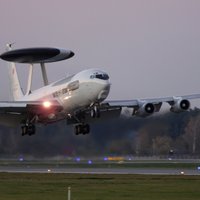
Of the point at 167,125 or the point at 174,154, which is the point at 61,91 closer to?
the point at 167,125

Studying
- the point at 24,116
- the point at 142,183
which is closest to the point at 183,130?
the point at 24,116

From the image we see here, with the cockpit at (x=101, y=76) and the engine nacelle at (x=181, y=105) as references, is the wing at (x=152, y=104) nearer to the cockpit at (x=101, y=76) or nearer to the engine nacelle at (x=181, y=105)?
the engine nacelle at (x=181, y=105)

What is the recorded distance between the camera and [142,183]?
52344 mm

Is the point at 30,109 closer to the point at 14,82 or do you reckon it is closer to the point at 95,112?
the point at 95,112

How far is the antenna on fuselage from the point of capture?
253ft

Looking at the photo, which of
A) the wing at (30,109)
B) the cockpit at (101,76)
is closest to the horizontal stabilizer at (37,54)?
the wing at (30,109)

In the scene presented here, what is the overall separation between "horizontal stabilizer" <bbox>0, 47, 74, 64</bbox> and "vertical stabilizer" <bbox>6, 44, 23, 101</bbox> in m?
2.72

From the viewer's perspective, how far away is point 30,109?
215 ft

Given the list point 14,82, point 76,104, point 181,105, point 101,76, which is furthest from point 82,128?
point 14,82

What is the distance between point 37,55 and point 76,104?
1925cm

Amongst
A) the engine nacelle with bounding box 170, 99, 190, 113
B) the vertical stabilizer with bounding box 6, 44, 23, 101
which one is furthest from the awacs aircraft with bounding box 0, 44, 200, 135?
the vertical stabilizer with bounding box 6, 44, 23, 101

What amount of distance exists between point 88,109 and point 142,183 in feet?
40.0

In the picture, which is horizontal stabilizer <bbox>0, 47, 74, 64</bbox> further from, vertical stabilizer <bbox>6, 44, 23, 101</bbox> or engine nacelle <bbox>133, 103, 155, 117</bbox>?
engine nacelle <bbox>133, 103, 155, 117</bbox>

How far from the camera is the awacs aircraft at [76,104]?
60.6 m
